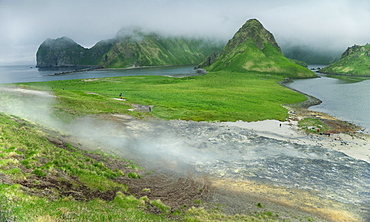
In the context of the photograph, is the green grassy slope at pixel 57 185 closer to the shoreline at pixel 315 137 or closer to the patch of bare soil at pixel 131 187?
the patch of bare soil at pixel 131 187

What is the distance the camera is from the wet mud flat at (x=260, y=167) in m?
30.6

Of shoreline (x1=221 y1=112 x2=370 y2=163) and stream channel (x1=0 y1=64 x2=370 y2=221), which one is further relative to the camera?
shoreline (x1=221 y1=112 x2=370 y2=163)

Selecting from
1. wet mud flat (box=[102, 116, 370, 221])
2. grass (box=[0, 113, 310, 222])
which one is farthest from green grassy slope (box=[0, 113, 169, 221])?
wet mud flat (box=[102, 116, 370, 221])

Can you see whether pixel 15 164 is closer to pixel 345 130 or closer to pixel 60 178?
pixel 60 178

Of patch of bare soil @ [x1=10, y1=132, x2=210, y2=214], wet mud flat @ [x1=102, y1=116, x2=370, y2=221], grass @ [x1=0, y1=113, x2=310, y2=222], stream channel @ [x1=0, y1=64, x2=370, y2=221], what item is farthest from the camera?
stream channel @ [x1=0, y1=64, x2=370, y2=221]

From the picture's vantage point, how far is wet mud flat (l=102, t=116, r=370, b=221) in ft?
100

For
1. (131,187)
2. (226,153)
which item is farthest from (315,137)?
(131,187)

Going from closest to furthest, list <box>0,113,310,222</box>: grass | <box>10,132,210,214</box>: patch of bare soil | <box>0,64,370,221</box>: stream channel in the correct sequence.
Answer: <box>0,113,310,222</box>: grass, <box>10,132,210,214</box>: patch of bare soil, <box>0,64,370,221</box>: stream channel

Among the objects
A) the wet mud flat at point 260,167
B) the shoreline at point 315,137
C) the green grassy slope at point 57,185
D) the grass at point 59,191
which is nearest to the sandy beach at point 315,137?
the shoreline at point 315,137

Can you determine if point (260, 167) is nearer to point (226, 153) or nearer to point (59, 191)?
point (226, 153)

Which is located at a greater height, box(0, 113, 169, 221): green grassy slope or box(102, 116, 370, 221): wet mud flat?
box(0, 113, 169, 221): green grassy slope

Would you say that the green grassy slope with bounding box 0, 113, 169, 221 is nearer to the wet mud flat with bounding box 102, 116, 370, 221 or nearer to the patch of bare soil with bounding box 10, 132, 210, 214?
the patch of bare soil with bounding box 10, 132, 210, 214

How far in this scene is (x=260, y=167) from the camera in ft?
135

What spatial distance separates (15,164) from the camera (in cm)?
2689
